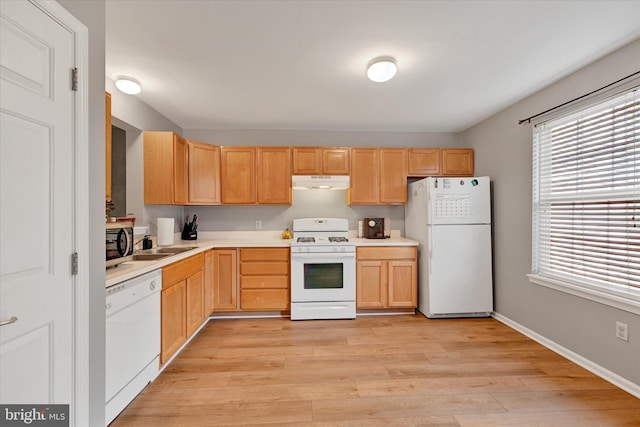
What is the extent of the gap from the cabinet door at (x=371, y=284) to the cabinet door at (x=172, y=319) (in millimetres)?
1903

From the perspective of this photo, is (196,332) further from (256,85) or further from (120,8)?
(120,8)

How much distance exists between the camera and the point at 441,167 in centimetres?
371

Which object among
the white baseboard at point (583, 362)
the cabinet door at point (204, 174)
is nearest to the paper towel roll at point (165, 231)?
the cabinet door at point (204, 174)

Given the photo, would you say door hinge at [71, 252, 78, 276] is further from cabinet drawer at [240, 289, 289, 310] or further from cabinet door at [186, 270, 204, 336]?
cabinet drawer at [240, 289, 289, 310]

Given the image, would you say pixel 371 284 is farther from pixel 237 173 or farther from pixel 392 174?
pixel 237 173

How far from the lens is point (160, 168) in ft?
9.66

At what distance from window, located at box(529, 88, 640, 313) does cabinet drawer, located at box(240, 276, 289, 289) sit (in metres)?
2.60

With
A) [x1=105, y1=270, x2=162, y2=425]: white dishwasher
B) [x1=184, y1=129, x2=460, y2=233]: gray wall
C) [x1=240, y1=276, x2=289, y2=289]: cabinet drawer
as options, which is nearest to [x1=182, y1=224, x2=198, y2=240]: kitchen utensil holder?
[x1=184, y1=129, x2=460, y2=233]: gray wall

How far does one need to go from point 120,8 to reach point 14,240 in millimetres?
1420

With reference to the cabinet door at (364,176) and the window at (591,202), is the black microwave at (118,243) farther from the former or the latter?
the window at (591,202)

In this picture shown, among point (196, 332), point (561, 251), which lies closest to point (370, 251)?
point (561, 251)

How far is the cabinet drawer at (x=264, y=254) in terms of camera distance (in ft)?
10.7

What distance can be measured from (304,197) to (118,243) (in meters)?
2.44

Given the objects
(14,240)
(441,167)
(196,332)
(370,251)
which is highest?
(441,167)
